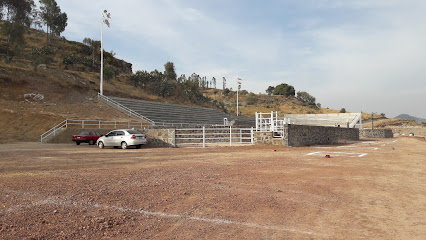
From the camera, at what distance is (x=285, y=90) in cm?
14412

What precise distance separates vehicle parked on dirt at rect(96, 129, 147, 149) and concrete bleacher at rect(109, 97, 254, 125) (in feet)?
61.6

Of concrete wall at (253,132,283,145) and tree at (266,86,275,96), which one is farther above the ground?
tree at (266,86,275,96)

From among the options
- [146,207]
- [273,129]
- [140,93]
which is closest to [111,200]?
[146,207]

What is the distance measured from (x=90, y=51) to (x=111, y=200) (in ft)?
286

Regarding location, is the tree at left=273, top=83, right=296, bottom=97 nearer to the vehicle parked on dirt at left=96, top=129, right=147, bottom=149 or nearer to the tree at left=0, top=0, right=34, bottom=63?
the tree at left=0, top=0, right=34, bottom=63

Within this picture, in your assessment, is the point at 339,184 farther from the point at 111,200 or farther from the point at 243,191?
the point at 111,200

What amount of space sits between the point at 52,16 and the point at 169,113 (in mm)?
58519

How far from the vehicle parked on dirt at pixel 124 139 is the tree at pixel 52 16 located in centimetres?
7729

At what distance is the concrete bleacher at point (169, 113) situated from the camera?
4447 cm

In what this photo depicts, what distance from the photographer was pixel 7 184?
6.87 meters

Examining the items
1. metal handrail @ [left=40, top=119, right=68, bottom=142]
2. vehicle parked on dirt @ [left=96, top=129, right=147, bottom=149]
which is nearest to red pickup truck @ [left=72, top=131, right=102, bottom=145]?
metal handrail @ [left=40, top=119, right=68, bottom=142]

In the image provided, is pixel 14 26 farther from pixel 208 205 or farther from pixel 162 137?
pixel 208 205

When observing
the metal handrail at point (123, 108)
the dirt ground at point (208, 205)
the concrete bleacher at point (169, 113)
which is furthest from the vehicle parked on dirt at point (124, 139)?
the concrete bleacher at point (169, 113)

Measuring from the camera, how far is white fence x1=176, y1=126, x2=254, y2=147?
21.7 m
